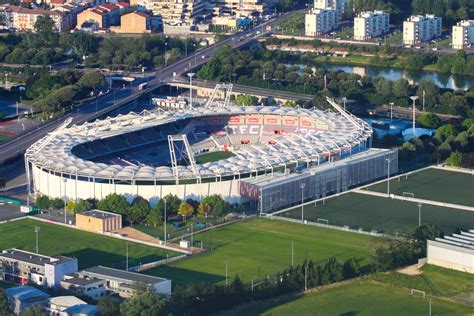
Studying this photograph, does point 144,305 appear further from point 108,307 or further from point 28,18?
point 28,18

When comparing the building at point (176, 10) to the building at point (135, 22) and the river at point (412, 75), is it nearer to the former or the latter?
the building at point (135, 22)

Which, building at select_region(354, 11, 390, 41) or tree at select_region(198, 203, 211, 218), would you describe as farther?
building at select_region(354, 11, 390, 41)

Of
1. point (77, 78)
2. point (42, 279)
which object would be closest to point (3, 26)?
point (77, 78)

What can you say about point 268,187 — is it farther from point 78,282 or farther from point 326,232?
point 78,282

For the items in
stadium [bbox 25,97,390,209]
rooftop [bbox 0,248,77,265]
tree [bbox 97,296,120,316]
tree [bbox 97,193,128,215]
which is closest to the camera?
tree [bbox 97,296,120,316]

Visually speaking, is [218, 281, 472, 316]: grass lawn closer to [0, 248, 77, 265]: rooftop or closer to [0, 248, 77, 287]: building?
[0, 248, 77, 287]: building

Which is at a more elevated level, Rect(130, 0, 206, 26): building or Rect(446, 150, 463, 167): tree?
Rect(130, 0, 206, 26): building

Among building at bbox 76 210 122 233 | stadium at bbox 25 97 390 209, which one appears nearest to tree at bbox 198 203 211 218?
stadium at bbox 25 97 390 209
